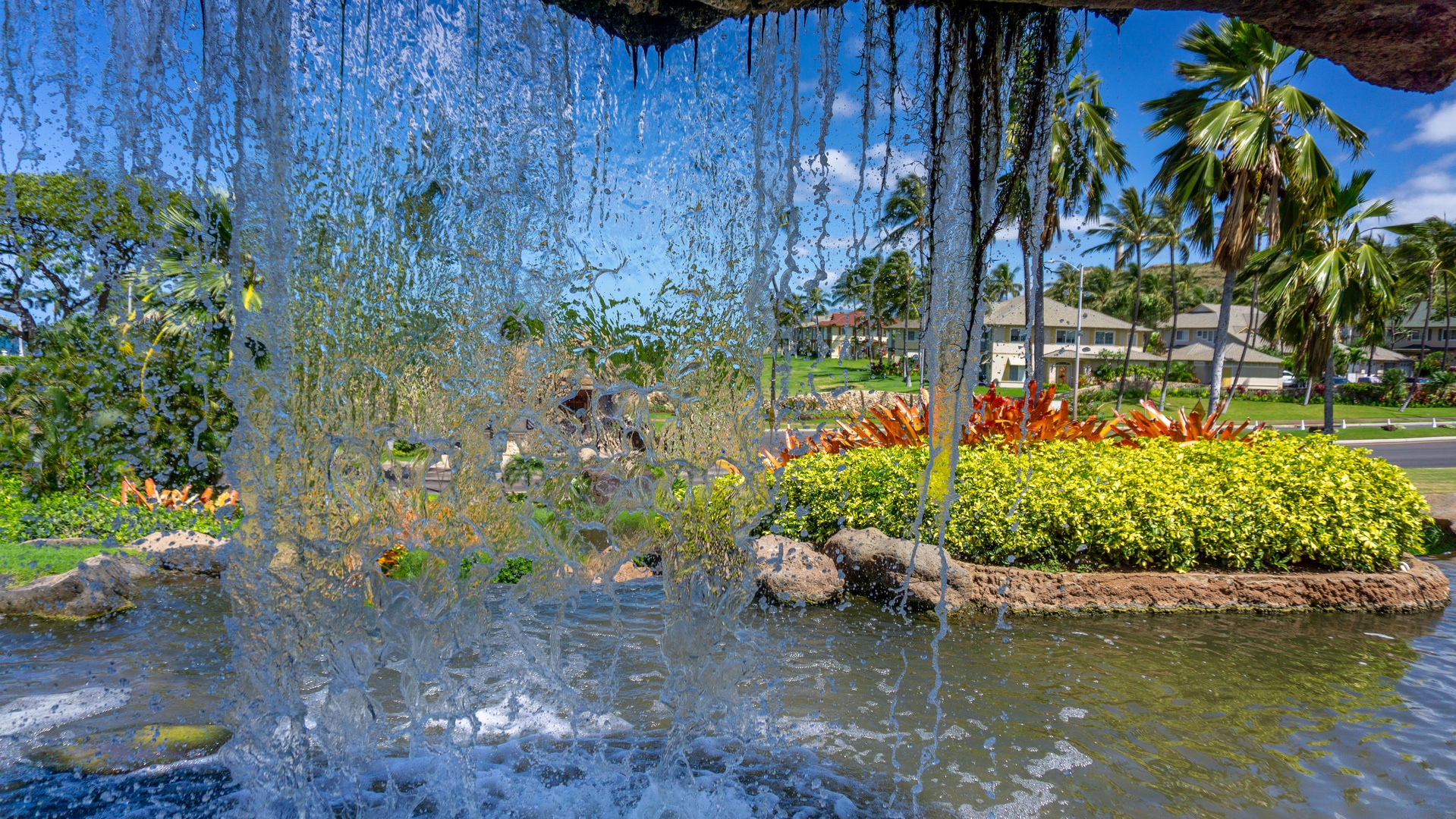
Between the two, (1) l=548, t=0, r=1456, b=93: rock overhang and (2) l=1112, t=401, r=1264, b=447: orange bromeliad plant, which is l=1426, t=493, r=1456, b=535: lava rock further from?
(1) l=548, t=0, r=1456, b=93: rock overhang

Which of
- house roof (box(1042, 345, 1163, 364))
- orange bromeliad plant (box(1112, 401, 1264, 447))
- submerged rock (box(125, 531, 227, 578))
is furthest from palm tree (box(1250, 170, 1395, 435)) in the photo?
house roof (box(1042, 345, 1163, 364))

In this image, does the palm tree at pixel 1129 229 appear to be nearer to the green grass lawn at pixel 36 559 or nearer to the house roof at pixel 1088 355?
the house roof at pixel 1088 355

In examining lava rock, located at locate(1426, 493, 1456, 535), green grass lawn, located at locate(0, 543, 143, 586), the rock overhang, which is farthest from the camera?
lava rock, located at locate(1426, 493, 1456, 535)

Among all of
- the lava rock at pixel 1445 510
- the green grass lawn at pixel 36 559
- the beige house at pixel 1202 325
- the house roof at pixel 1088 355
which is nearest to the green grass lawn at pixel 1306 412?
the house roof at pixel 1088 355

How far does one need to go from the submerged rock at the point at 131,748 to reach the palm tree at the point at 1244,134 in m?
17.7

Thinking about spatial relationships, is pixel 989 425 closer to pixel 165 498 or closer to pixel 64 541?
pixel 165 498

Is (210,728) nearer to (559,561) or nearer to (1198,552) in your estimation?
(559,561)

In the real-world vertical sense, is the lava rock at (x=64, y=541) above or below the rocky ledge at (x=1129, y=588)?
below

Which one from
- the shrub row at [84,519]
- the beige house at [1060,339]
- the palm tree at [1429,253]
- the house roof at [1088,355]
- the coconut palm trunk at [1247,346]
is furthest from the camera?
the beige house at [1060,339]

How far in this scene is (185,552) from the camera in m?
6.75

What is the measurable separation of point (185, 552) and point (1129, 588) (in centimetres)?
819

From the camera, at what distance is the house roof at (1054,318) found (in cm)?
4381

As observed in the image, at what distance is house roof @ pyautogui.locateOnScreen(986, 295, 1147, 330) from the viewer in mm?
43812

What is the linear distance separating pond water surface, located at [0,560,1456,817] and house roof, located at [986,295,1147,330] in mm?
39881
